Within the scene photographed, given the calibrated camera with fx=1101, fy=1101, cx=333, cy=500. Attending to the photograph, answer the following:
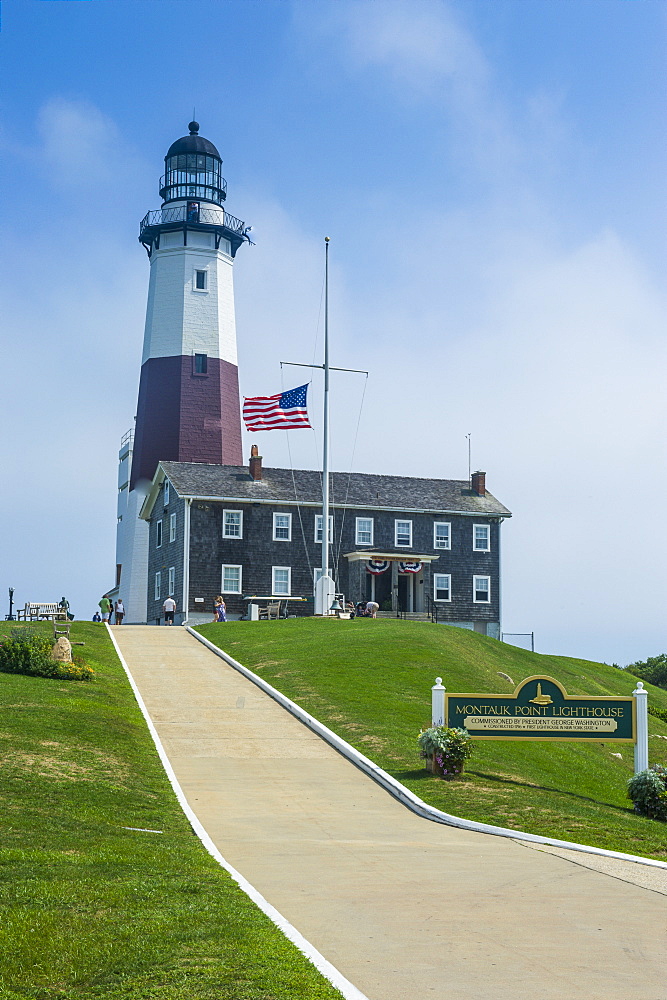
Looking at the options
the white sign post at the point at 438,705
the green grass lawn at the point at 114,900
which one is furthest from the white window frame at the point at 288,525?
the green grass lawn at the point at 114,900

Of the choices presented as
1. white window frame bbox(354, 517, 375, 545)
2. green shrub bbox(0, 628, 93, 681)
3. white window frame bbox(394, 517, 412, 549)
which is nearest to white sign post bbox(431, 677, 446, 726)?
green shrub bbox(0, 628, 93, 681)

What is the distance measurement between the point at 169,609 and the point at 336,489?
1059 centimetres

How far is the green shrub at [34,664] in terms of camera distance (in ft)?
88.5

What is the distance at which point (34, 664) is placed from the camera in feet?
89.4

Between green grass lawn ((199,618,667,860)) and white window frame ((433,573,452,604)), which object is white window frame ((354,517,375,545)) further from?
green grass lawn ((199,618,667,860))

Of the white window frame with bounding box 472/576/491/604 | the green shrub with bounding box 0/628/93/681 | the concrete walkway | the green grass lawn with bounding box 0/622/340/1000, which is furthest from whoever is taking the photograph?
the white window frame with bounding box 472/576/491/604

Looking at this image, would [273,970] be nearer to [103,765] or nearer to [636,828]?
[636,828]

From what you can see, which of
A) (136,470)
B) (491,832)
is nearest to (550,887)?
(491,832)

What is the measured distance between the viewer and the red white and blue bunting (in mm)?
50969

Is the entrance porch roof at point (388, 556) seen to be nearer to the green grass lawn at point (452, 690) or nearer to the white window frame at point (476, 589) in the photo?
the white window frame at point (476, 589)

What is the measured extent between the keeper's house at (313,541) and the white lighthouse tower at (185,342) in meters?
3.78

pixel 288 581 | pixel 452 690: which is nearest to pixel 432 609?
pixel 288 581

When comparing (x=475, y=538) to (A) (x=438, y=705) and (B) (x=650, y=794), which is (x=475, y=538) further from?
(B) (x=650, y=794)

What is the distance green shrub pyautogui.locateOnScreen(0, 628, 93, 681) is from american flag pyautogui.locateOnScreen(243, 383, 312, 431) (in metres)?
18.0
